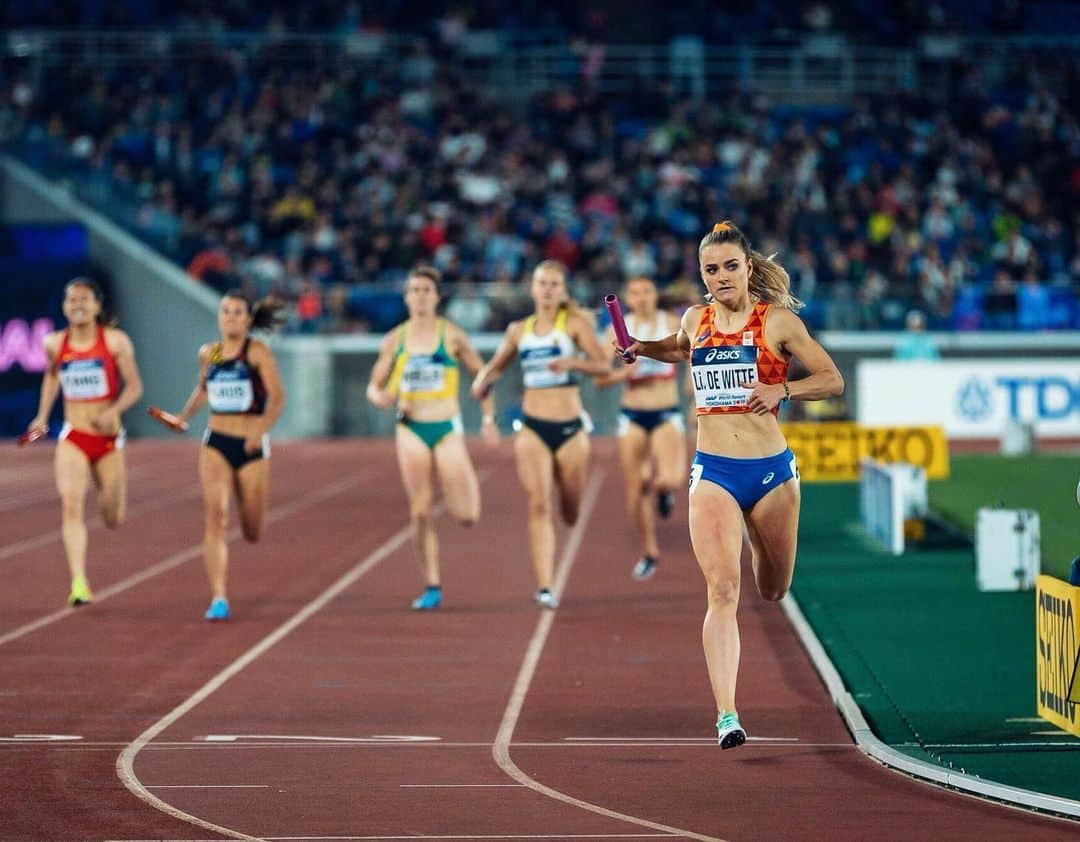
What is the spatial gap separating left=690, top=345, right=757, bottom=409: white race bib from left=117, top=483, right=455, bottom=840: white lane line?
270 cm

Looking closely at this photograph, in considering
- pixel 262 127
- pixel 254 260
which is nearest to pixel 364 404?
pixel 254 260

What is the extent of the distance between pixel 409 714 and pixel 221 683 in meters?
1.39

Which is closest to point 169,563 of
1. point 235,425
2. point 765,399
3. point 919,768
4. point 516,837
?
point 235,425

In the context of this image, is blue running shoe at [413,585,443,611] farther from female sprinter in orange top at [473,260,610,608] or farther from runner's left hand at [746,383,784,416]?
runner's left hand at [746,383,784,416]

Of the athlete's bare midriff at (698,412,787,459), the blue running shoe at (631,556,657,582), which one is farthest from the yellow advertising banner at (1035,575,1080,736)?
the blue running shoe at (631,556,657,582)

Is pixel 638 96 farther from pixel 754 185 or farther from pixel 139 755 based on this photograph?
Answer: pixel 139 755

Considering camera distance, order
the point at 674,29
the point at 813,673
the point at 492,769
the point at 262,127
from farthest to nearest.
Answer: the point at 674,29 < the point at 262,127 < the point at 813,673 < the point at 492,769

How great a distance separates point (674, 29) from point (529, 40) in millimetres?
3403

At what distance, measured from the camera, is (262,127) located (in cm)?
3672

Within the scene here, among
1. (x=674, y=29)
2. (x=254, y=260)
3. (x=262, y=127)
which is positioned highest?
(x=674, y=29)

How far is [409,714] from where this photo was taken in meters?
9.53

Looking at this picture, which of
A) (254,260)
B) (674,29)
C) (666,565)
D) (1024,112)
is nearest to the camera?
(666,565)

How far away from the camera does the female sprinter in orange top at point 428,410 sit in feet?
44.5

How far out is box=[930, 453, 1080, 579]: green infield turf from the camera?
55.0 feet
